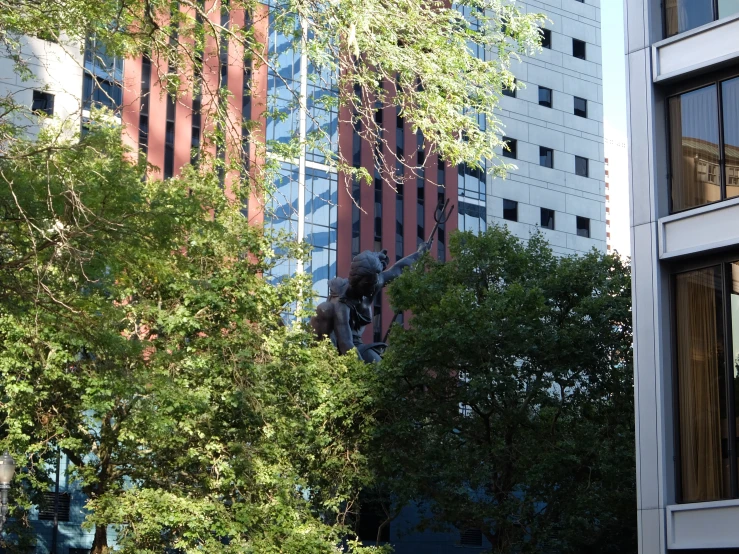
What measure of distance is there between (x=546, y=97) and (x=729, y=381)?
2233 inches

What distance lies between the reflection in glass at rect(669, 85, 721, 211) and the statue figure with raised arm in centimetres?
1451

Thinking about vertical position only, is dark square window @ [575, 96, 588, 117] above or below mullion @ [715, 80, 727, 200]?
above

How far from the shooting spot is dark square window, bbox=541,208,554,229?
7075 centimetres

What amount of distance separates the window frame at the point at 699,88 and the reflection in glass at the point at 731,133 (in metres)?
0.05

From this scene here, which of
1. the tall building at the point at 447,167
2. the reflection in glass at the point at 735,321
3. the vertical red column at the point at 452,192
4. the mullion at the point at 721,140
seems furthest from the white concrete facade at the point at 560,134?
the reflection in glass at the point at 735,321

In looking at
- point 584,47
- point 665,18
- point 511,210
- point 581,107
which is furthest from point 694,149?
point 584,47

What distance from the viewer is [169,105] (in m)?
60.3

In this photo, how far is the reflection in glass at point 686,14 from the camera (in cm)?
1880

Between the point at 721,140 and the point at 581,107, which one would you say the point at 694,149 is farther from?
the point at 581,107

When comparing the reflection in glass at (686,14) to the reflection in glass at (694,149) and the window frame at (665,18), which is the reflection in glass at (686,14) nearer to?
the window frame at (665,18)

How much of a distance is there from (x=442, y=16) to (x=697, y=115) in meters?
8.01

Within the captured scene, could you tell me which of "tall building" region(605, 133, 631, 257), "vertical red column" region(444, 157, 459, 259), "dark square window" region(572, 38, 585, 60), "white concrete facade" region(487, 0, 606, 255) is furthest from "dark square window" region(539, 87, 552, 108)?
"tall building" region(605, 133, 631, 257)

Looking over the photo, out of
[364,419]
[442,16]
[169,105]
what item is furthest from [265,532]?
[169,105]

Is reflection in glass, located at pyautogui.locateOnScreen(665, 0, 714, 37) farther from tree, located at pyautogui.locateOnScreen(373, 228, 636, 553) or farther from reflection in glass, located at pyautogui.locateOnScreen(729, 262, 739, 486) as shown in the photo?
tree, located at pyautogui.locateOnScreen(373, 228, 636, 553)
